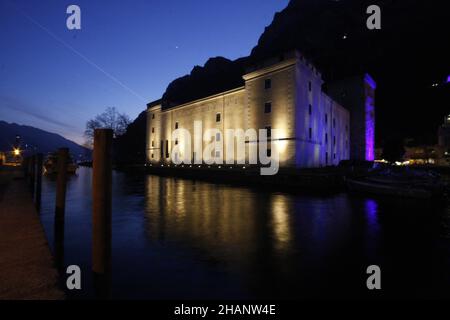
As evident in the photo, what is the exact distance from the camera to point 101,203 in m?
4.13

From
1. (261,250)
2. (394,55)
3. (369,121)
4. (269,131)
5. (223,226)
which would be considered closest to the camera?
(261,250)

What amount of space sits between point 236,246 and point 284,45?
120520 millimetres

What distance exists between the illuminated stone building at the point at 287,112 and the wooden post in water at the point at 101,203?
30.1 m

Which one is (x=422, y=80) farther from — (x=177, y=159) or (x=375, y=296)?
(x=375, y=296)

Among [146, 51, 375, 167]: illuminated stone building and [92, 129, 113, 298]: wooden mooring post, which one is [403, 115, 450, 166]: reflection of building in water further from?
[92, 129, 113, 298]: wooden mooring post

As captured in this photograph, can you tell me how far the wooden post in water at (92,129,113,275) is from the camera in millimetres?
4074

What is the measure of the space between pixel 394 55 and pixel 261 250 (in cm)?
10554

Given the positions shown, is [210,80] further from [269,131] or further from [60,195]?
[60,195]

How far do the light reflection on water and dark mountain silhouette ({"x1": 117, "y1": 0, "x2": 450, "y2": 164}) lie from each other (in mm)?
65647

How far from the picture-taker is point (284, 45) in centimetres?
11262

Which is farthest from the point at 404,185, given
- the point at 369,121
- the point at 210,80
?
the point at 210,80

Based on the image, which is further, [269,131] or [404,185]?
[269,131]

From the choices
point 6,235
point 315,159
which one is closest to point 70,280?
point 6,235

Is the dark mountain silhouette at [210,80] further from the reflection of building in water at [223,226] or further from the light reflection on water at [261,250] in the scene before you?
the light reflection on water at [261,250]
